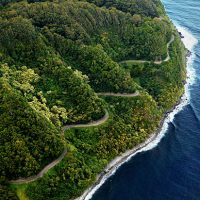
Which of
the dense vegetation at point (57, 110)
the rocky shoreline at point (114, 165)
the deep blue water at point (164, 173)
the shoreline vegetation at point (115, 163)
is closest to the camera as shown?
the dense vegetation at point (57, 110)

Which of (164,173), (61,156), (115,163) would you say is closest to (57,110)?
(61,156)

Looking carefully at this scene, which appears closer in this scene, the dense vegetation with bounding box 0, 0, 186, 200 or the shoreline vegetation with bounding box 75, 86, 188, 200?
the dense vegetation with bounding box 0, 0, 186, 200

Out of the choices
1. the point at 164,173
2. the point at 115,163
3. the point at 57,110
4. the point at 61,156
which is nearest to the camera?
the point at 61,156

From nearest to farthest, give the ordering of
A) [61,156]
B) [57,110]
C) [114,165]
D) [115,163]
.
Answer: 1. [61,156]
2. [114,165]
3. [115,163]
4. [57,110]

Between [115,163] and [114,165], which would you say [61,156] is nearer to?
[114,165]

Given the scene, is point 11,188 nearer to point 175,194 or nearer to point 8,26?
point 175,194

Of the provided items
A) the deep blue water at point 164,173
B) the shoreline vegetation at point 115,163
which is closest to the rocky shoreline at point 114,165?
the shoreline vegetation at point 115,163

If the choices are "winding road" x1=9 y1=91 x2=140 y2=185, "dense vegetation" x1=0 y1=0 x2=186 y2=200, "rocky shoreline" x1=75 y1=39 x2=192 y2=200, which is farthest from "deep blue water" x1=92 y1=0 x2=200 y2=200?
"winding road" x1=9 y1=91 x2=140 y2=185

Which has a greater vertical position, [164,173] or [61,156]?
[61,156]

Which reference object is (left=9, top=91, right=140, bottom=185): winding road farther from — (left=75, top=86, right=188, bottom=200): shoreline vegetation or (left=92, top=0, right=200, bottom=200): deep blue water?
(left=92, top=0, right=200, bottom=200): deep blue water

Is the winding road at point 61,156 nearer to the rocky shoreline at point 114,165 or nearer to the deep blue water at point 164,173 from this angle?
the rocky shoreline at point 114,165

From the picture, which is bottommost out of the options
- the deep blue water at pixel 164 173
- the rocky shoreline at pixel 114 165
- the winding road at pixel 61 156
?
the rocky shoreline at pixel 114 165

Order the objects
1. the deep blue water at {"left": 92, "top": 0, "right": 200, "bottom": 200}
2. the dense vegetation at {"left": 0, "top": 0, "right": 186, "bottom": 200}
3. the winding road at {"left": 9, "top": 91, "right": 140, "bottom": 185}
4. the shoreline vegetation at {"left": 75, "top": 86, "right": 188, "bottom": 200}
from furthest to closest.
A: the shoreline vegetation at {"left": 75, "top": 86, "right": 188, "bottom": 200} < the deep blue water at {"left": 92, "top": 0, "right": 200, "bottom": 200} < the dense vegetation at {"left": 0, "top": 0, "right": 186, "bottom": 200} < the winding road at {"left": 9, "top": 91, "right": 140, "bottom": 185}
